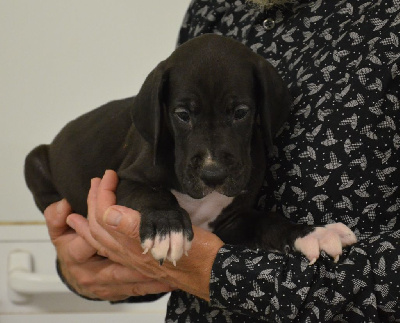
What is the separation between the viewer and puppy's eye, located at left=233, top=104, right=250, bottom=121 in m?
1.46

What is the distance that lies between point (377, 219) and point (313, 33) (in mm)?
462

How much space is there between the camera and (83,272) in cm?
175

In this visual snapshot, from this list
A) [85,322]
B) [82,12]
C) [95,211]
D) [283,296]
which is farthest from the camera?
→ [85,322]

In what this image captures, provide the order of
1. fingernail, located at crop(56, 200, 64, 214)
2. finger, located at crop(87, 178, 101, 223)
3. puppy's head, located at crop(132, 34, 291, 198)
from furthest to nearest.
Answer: fingernail, located at crop(56, 200, 64, 214) < finger, located at crop(87, 178, 101, 223) < puppy's head, located at crop(132, 34, 291, 198)

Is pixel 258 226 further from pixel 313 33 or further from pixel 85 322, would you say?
pixel 85 322

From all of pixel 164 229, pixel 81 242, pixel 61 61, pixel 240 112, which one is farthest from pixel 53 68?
pixel 164 229

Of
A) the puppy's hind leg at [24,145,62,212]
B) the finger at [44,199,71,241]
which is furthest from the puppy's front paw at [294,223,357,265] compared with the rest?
the puppy's hind leg at [24,145,62,212]

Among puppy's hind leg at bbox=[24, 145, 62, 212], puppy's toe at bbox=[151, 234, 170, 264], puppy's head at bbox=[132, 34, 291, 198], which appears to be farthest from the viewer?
puppy's hind leg at bbox=[24, 145, 62, 212]

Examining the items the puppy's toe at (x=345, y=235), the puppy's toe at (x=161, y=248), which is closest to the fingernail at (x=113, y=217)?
the puppy's toe at (x=161, y=248)

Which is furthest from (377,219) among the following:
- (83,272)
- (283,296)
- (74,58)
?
(74,58)

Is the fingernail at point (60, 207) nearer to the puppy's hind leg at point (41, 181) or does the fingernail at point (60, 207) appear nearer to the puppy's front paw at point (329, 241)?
the puppy's hind leg at point (41, 181)

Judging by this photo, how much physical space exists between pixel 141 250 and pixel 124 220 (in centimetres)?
8

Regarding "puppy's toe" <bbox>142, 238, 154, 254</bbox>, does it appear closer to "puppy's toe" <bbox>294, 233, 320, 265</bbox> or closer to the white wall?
"puppy's toe" <bbox>294, 233, 320, 265</bbox>

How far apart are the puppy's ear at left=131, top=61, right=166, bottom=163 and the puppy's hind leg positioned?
0.59 m
